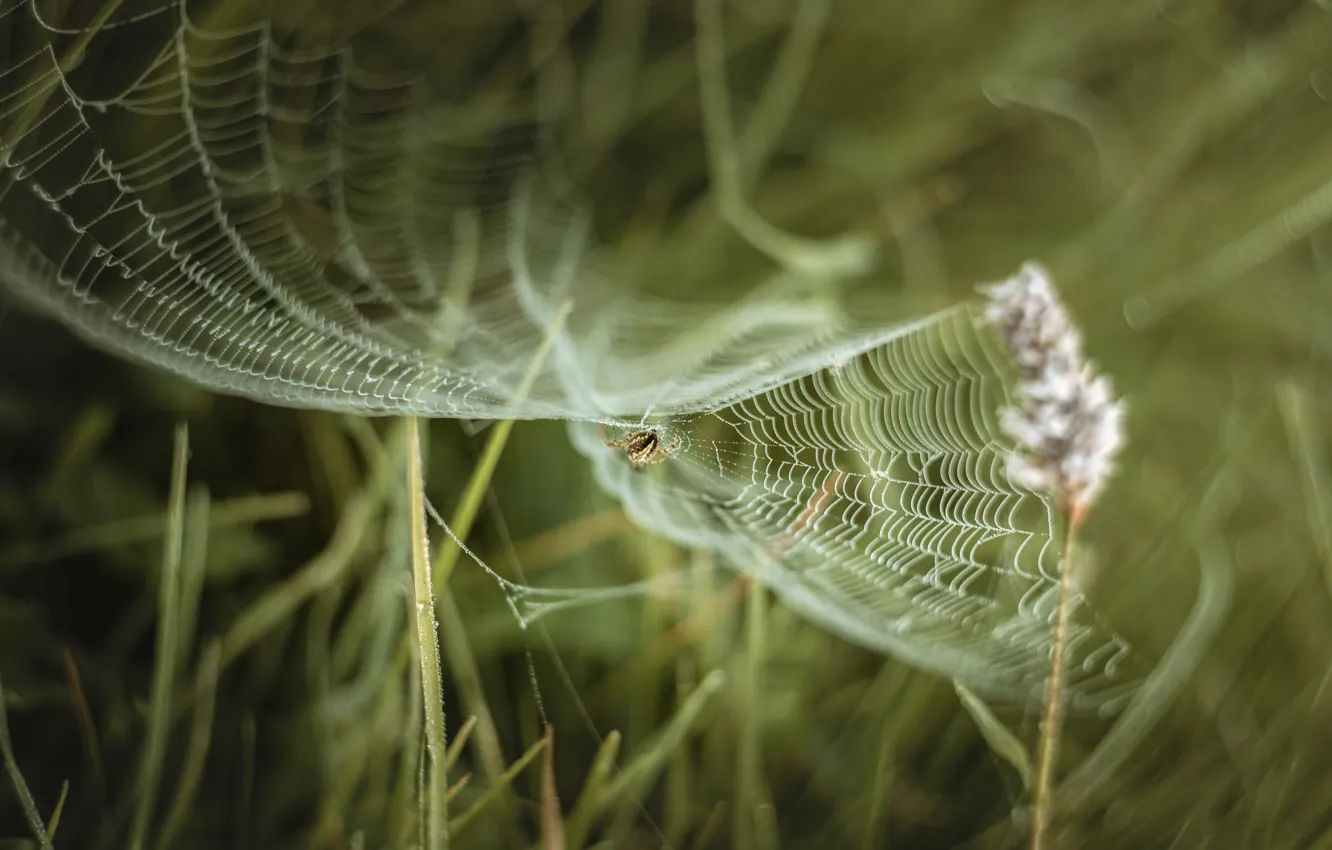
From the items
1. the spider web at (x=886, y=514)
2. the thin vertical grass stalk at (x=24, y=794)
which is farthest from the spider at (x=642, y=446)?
the thin vertical grass stalk at (x=24, y=794)

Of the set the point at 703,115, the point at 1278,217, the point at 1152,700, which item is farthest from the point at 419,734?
the point at 1278,217

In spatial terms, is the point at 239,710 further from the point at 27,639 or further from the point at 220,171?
the point at 220,171

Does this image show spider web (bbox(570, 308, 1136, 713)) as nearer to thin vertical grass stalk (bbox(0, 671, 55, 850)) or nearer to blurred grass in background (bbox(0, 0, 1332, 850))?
blurred grass in background (bbox(0, 0, 1332, 850))

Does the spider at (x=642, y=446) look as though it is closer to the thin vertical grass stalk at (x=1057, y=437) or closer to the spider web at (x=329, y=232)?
the spider web at (x=329, y=232)

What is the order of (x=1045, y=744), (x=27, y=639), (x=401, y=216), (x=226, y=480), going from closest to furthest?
(x=1045, y=744) < (x=27, y=639) < (x=226, y=480) < (x=401, y=216)

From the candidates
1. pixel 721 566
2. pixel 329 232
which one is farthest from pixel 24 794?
pixel 329 232

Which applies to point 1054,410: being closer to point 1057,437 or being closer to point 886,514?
point 1057,437
